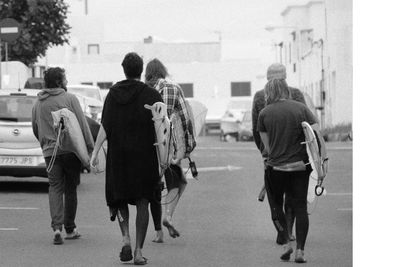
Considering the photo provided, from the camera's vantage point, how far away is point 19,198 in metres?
17.0

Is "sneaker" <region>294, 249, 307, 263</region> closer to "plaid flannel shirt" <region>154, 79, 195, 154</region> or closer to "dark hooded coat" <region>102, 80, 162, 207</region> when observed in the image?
"dark hooded coat" <region>102, 80, 162, 207</region>

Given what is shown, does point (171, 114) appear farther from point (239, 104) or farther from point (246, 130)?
point (239, 104)

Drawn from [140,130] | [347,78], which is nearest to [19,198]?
[140,130]

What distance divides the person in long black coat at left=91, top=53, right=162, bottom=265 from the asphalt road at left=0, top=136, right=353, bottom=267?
19.7 inches

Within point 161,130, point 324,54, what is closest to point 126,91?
point 161,130

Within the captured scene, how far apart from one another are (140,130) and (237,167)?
13007 mm

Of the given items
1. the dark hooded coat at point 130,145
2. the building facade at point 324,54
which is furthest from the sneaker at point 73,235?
the building facade at point 324,54

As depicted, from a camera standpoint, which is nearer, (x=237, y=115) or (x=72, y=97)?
(x=72, y=97)

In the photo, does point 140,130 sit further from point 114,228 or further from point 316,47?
point 316,47

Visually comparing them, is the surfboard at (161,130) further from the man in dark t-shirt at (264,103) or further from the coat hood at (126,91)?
the man in dark t-shirt at (264,103)

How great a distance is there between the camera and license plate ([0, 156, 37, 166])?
17.2 m

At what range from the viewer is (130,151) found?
10.8m

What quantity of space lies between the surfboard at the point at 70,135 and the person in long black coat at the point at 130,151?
1.36 meters

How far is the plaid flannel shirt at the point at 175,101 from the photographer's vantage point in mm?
12422
